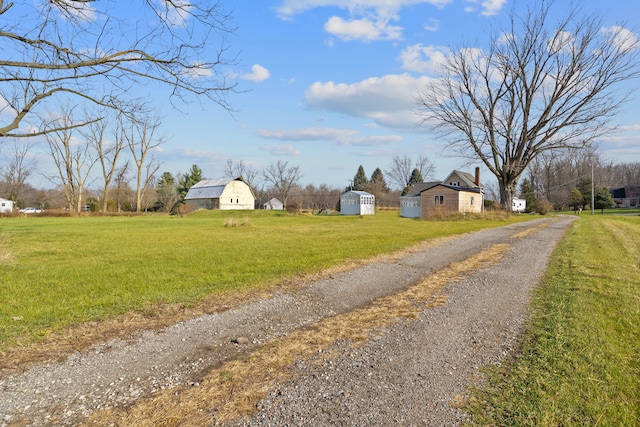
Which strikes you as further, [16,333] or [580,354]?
[16,333]

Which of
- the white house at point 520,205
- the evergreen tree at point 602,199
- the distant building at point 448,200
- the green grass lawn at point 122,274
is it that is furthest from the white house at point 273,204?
the green grass lawn at point 122,274

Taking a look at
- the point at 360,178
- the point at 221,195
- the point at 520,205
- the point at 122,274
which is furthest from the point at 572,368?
the point at 360,178

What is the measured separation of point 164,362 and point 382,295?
3.48 metres

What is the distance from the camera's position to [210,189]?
6188cm

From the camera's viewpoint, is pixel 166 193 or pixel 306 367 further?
pixel 166 193

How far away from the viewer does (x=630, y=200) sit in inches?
2894

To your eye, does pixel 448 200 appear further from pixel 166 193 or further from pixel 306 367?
pixel 166 193

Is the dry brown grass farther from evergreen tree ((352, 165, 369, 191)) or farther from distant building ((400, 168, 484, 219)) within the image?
evergreen tree ((352, 165, 369, 191))

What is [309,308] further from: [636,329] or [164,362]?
[636,329]

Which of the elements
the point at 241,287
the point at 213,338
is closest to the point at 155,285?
the point at 241,287

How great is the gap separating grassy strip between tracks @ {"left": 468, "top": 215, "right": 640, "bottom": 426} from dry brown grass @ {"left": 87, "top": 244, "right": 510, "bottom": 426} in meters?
1.40

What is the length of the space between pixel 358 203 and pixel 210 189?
1042 inches

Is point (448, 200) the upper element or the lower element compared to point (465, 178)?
lower

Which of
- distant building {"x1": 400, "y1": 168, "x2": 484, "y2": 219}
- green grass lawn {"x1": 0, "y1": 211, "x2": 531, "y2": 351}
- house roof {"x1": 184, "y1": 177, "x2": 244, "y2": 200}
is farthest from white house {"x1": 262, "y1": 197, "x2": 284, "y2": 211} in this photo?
green grass lawn {"x1": 0, "y1": 211, "x2": 531, "y2": 351}
